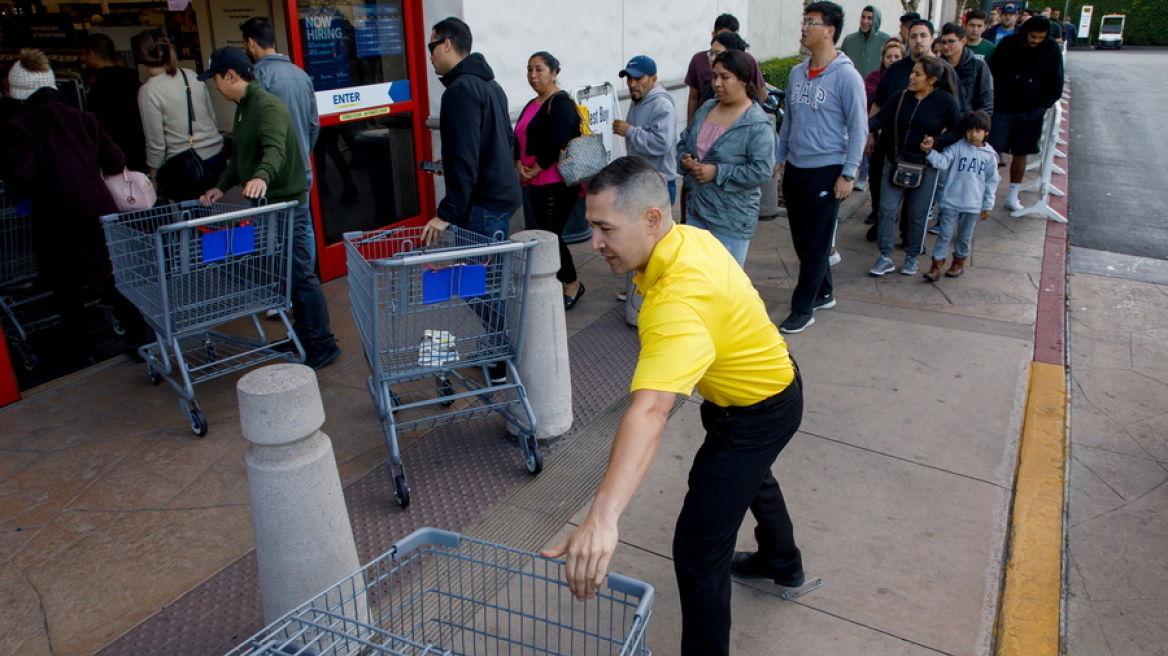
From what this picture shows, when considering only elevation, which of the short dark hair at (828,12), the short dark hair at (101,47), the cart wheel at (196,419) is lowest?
the cart wheel at (196,419)

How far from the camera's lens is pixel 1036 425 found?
4.79m

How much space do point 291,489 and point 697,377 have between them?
4.56 ft

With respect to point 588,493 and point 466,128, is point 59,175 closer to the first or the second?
point 466,128

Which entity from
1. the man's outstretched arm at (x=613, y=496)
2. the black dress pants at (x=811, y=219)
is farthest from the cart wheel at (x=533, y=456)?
the black dress pants at (x=811, y=219)

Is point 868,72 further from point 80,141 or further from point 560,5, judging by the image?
point 80,141

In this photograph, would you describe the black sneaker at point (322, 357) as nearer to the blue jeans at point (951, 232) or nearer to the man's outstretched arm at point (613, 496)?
the man's outstretched arm at point (613, 496)

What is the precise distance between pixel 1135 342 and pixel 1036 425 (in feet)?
6.29

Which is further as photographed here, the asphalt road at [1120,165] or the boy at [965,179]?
the asphalt road at [1120,165]

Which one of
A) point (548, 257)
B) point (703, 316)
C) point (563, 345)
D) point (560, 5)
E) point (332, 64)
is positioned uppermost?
point (560, 5)

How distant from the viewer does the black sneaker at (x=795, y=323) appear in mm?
6051

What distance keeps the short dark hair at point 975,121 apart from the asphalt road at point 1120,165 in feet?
8.00

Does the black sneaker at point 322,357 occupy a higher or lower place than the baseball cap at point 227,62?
lower

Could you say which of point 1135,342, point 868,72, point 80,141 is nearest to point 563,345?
point 80,141

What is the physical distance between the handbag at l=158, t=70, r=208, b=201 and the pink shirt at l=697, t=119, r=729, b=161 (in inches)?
142
